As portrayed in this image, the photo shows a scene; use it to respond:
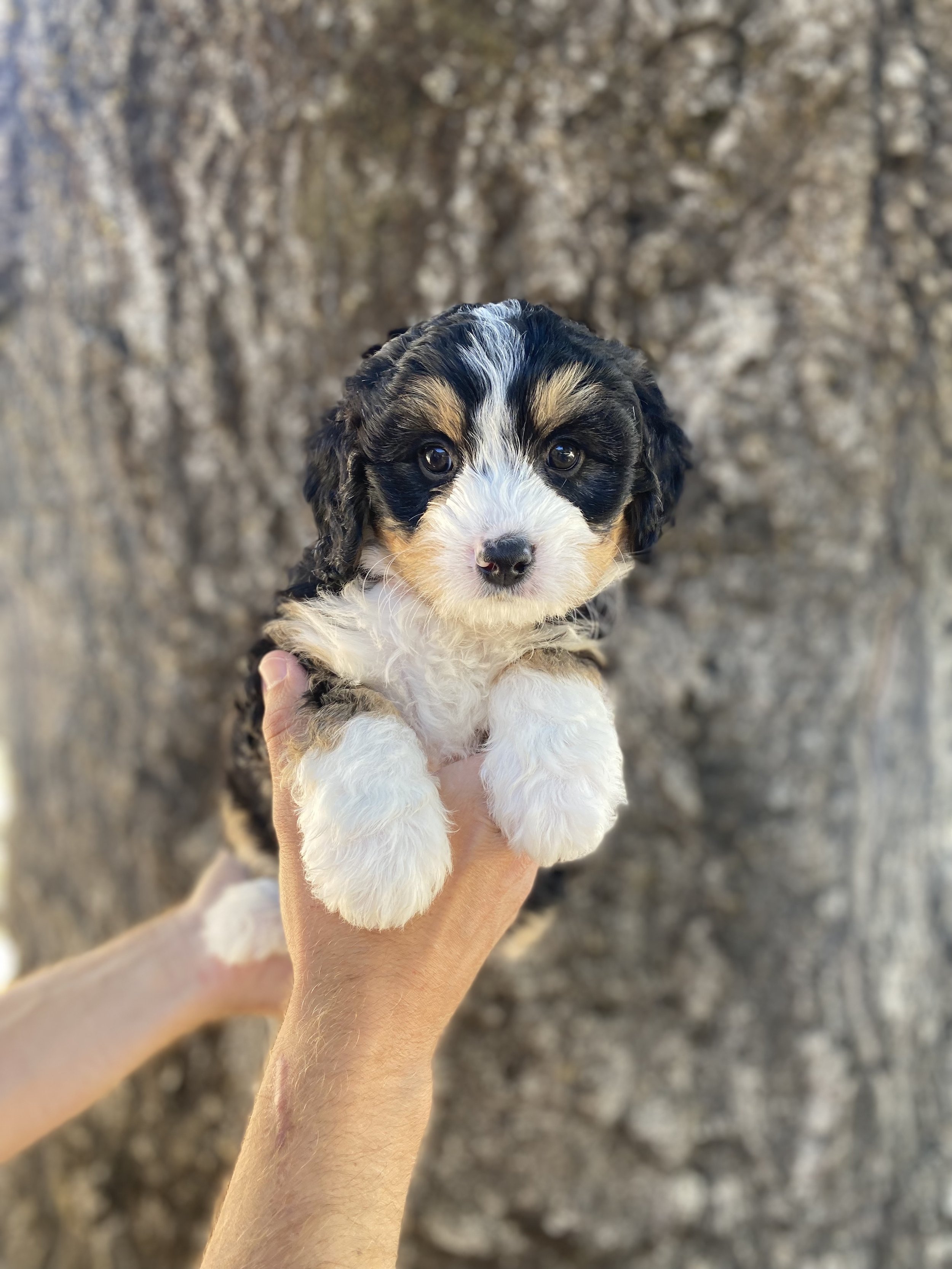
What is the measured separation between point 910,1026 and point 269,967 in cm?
212

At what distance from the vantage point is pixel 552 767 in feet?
6.46

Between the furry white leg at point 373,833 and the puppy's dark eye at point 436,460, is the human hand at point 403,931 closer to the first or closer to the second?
the furry white leg at point 373,833

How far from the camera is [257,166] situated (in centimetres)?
298

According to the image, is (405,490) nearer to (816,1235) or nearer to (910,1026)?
(910,1026)

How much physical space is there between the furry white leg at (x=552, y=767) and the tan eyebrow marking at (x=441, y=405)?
21.4 inches

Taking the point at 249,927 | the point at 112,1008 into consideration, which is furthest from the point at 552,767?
the point at 112,1008

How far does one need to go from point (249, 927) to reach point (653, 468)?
5.54ft

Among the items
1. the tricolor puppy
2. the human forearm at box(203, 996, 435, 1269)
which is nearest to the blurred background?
the tricolor puppy

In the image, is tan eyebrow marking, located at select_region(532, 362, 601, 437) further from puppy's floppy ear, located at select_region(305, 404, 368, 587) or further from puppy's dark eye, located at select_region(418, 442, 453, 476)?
puppy's floppy ear, located at select_region(305, 404, 368, 587)

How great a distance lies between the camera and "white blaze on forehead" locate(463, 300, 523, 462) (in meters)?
1.95

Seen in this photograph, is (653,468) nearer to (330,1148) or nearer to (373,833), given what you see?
(373,833)

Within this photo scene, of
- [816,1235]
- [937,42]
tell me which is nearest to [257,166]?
[937,42]

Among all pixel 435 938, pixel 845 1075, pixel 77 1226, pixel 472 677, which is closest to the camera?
pixel 435 938

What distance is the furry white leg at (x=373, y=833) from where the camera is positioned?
1.85 metres
